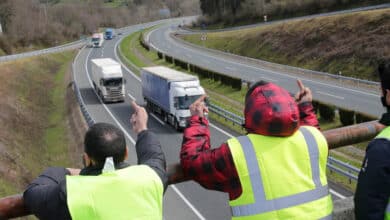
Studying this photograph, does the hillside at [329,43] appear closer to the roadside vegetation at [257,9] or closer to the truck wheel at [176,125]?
the roadside vegetation at [257,9]

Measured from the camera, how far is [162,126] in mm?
32781

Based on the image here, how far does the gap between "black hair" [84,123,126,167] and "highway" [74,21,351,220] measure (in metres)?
14.3

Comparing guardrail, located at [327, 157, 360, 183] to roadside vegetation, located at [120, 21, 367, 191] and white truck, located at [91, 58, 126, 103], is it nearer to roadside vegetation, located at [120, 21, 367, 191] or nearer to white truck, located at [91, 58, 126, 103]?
roadside vegetation, located at [120, 21, 367, 191]

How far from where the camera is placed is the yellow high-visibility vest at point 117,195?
2961 millimetres

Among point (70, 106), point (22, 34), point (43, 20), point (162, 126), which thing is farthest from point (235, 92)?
point (43, 20)

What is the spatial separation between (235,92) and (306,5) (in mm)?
39116

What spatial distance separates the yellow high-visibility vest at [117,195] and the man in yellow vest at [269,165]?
0.41 m

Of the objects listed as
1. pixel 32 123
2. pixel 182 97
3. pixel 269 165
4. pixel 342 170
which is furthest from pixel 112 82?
pixel 269 165

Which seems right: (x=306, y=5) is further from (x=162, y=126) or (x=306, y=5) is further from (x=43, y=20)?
(x=43, y=20)

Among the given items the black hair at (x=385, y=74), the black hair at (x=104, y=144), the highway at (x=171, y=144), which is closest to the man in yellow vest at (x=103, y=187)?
the black hair at (x=104, y=144)

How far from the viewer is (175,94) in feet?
103

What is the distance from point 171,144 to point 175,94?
4.34 m

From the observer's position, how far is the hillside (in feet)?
143

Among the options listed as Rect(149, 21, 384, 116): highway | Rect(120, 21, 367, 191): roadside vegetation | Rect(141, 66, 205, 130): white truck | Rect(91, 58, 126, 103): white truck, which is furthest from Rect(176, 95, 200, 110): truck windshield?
Rect(91, 58, 126, 103): white truck
